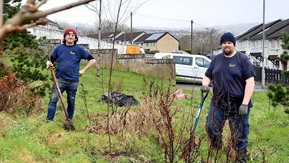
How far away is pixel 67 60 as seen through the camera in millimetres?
7699

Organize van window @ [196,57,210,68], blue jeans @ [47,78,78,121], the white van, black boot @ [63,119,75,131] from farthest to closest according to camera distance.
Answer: van window @ [196,57,210,68], the white van, blue jeans @ [47,78,78,121], black boot @ [63,119,75,131]

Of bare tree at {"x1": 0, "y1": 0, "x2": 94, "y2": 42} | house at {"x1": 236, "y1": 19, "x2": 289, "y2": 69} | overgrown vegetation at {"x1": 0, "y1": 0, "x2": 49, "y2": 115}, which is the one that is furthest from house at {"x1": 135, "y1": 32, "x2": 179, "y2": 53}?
bare tree at {"x1": 0, "y1": 0, "x2": 94, "y2": 42}

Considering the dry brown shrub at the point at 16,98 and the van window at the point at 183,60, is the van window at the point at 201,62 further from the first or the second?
the dry brown shrub at the point at 16,98

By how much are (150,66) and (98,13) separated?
7.08 m

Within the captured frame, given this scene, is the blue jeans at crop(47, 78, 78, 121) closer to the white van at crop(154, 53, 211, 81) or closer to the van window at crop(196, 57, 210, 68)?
the white van at crop(154, 53, 211, 81)

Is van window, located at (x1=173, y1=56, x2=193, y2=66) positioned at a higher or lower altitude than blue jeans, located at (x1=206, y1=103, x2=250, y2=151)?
higher

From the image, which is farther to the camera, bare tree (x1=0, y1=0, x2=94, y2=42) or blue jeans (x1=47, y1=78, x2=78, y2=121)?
blue jeans (x1=47, y1=78, x2=78, y2=121)

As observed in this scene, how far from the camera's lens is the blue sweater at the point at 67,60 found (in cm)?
768

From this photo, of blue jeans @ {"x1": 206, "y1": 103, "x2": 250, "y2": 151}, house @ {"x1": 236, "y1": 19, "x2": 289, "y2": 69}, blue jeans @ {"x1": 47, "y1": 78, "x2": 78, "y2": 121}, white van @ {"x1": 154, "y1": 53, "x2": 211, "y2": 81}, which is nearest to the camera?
blue jeans @ {"x1": 206, "y1": 103, "x2": 250, "y2": 151}

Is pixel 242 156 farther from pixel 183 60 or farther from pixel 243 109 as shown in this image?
pixel 183 60

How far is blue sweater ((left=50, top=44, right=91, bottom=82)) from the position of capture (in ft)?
25.2

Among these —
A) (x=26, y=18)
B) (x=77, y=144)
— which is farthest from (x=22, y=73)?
(x=26, y=18)

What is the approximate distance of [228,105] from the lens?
5.92 meters

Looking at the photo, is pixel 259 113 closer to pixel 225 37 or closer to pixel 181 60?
pixel 225 37
